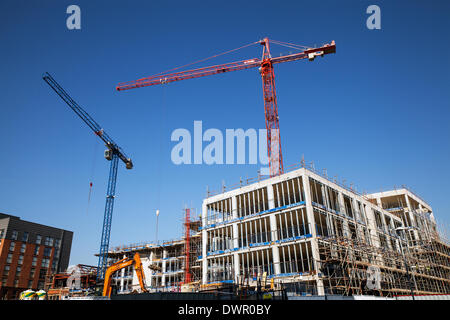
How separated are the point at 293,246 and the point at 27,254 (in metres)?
71.0

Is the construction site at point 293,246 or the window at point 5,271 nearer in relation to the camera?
the construction site at point 293,246

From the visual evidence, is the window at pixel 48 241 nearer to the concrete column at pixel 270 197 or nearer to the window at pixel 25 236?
the window at pixel 25 236

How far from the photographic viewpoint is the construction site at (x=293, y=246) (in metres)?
29.3

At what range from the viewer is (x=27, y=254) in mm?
75562

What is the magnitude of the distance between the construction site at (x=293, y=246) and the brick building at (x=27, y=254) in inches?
842

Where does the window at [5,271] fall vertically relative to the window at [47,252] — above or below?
below

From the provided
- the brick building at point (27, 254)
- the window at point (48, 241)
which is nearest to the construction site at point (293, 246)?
the brick building at point (27, 254)

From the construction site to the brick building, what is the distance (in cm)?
2139

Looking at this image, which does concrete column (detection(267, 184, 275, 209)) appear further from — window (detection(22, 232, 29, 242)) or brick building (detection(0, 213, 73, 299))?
window (detection(22, 232, 29, 242))

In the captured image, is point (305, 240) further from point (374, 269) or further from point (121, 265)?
point (121, 265)

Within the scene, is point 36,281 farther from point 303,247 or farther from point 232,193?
point 303,247

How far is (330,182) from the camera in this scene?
121 ft
